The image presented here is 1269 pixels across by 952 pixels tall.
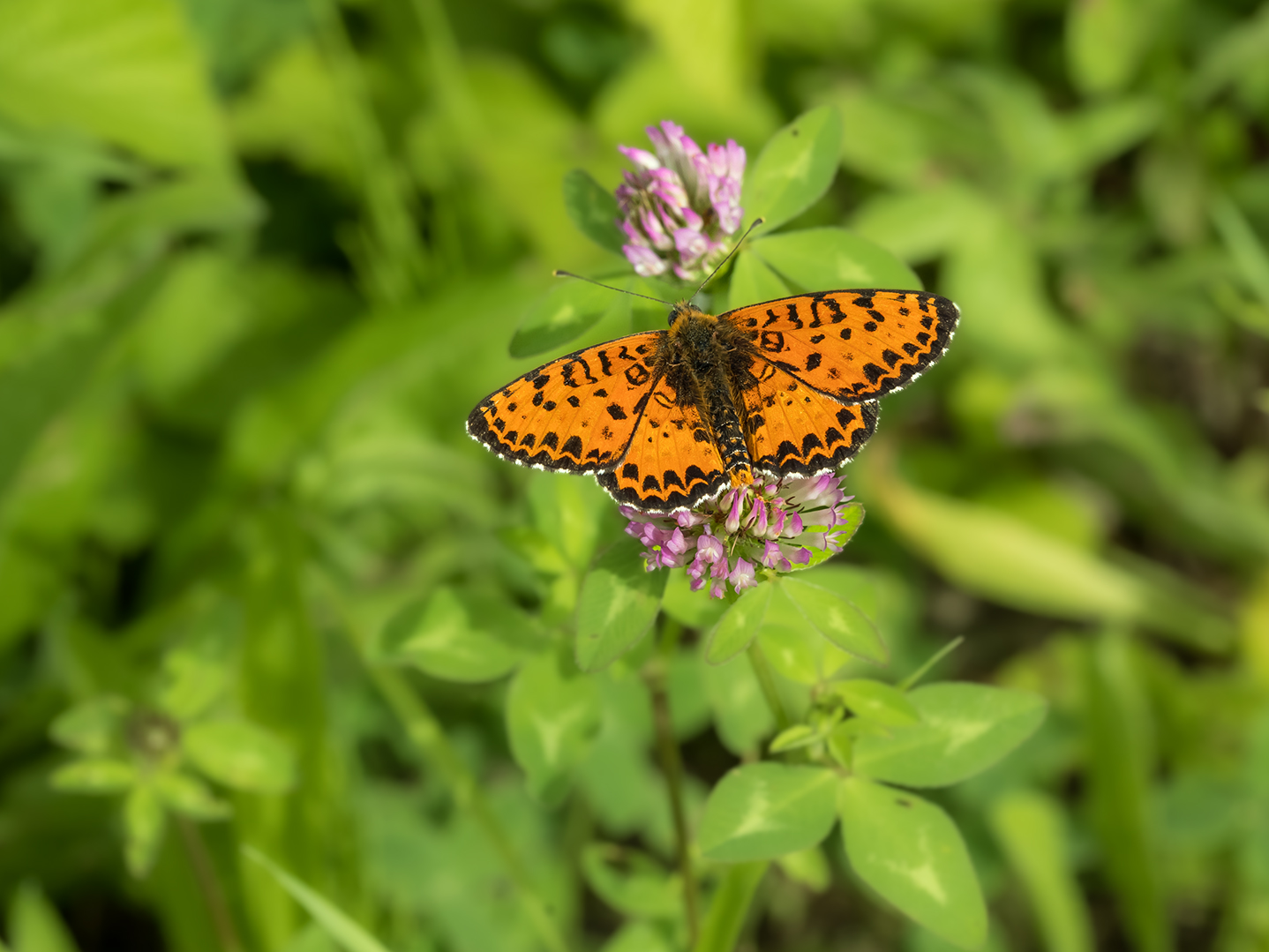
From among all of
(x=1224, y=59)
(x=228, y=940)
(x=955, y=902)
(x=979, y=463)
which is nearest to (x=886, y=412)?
(x=979, y=463)

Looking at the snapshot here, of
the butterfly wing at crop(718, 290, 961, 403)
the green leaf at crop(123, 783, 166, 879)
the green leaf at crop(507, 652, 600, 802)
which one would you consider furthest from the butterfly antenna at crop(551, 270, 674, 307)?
the green leaf at crop(123, 783, 166, 879)

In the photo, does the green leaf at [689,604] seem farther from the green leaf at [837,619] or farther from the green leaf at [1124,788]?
the green leaf at [1124,788]

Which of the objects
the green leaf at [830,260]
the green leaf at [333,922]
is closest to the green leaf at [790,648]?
the green leaf at [830,260]

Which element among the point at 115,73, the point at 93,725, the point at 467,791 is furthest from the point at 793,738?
the point at 115,73

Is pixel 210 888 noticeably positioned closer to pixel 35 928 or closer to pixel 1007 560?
pixel 35 928

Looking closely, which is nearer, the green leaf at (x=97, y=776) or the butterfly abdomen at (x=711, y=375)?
the butterfly abdomen at (x=711, y=375)
